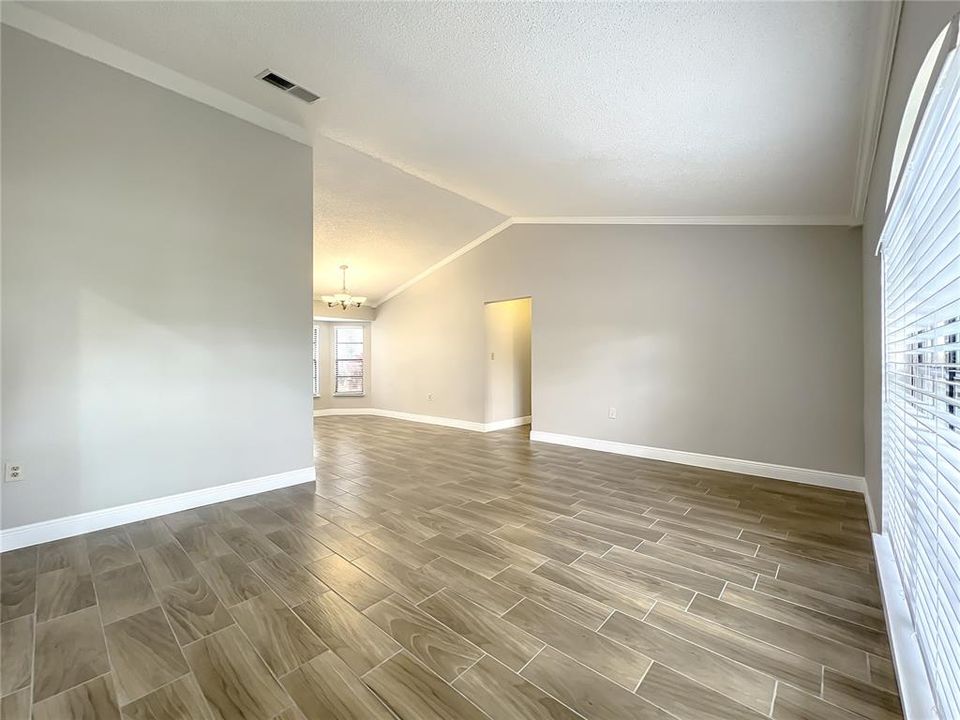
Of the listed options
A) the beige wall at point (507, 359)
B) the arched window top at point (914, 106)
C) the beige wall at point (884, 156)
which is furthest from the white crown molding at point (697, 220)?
the arched window top at point (914, 106)

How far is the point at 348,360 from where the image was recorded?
8.86m

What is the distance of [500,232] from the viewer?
6332 mm

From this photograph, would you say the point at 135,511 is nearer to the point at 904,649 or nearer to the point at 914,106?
the point at 904,649

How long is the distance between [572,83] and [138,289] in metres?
3.24

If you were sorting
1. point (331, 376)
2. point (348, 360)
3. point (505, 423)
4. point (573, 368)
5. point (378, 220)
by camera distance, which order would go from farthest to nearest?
point (348, 360) < point (331, 376) < point (505, 423) < point (378, 220) < point (573, 368)

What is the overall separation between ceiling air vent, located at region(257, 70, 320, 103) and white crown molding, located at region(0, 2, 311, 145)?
53cm

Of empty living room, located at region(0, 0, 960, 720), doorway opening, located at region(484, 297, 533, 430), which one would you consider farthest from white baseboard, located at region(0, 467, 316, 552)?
doorway opening, located at region(484, 297, 533, 430)

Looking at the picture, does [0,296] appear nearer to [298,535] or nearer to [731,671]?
[298,535]

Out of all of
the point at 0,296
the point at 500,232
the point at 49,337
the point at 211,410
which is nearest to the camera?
the point at 0,296

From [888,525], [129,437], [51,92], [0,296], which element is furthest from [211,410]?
[888,525]

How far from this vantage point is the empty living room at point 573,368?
152cm

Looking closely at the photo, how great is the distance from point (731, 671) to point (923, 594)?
0.67 meters

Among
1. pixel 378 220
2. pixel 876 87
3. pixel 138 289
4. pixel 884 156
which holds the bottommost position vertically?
pixel 138 289

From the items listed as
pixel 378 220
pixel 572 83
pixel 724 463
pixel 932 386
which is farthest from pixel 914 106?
pixel 378 220
